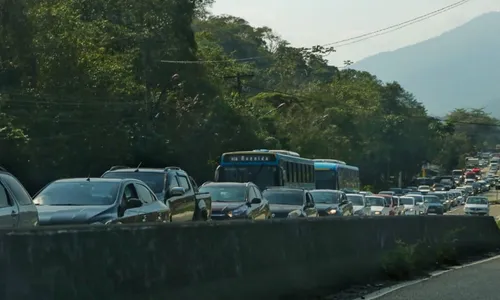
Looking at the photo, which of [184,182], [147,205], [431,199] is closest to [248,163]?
[184,182]

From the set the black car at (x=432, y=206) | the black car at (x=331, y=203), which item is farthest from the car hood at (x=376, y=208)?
the black car at (x=432, y=206)

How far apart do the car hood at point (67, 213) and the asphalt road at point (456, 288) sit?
14.3 ft

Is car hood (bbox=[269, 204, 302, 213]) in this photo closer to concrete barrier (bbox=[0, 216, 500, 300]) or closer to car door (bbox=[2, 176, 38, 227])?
concrete barrier (bbox=[0, 216, 500, 300])

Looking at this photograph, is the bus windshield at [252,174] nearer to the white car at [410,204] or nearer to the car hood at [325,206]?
the car hood at [325,206]

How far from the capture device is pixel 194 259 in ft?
31.8

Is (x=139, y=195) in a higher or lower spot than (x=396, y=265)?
higher

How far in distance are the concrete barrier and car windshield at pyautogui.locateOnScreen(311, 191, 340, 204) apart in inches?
499

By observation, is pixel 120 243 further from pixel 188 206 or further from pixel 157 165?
pixel 157 165

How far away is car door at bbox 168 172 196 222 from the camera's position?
1877 cm

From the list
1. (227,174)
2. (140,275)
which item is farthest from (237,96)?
(140,275)

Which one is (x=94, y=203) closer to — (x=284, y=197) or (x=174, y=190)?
(x=174, y=190)

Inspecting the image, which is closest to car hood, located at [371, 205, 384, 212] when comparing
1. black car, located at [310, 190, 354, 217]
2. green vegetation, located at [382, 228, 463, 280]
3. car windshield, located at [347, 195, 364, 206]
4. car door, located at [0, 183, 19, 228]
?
car windshield, located at [347, 195, 364, 206]

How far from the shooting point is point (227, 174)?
31.1 metres

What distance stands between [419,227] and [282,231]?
7.62 meters
